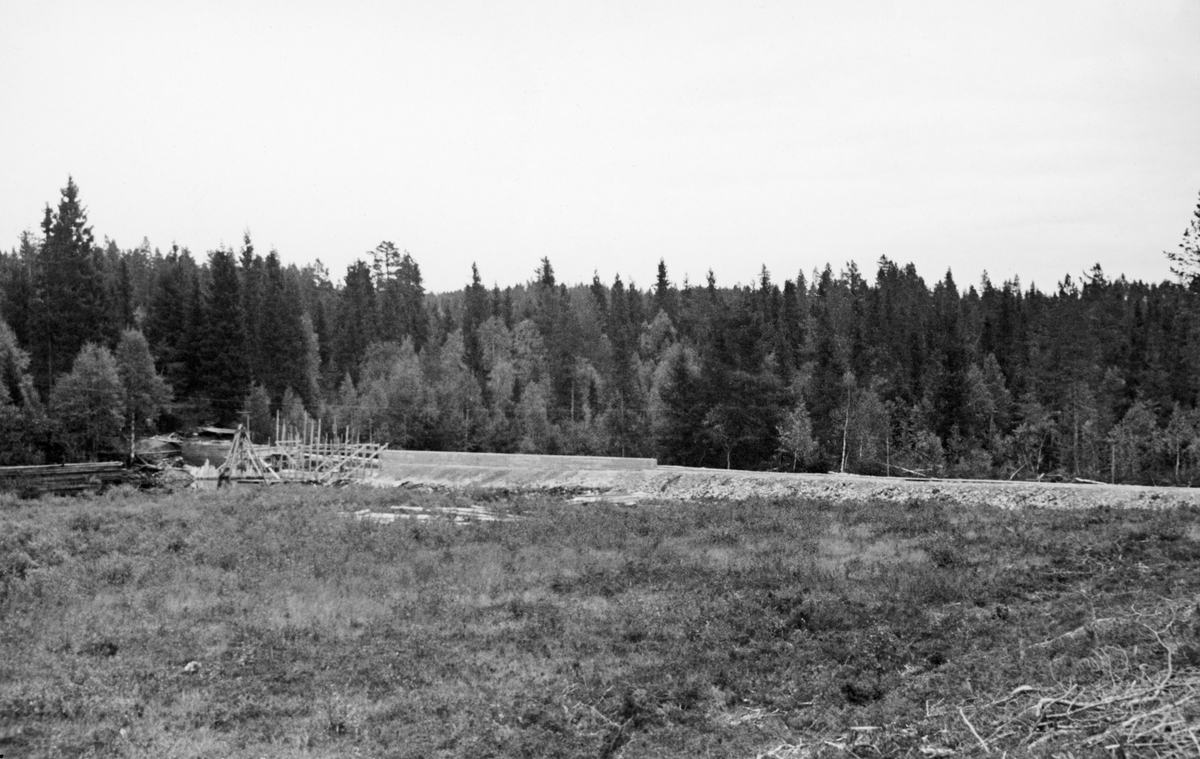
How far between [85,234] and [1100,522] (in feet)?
299

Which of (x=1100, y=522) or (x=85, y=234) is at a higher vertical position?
(x=85, y=234)

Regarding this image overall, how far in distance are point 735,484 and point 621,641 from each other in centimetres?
2033

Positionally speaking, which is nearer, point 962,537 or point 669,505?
point 962,537

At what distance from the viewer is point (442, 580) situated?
63.7 ft

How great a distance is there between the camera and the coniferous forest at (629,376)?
60094 millimetres

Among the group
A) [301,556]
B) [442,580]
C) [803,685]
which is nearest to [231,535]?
[301,556]

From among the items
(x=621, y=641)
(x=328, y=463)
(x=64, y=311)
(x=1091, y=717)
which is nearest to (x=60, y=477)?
(x=328, y=463)

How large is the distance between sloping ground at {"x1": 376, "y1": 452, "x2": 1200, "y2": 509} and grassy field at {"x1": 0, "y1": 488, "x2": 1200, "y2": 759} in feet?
7.86

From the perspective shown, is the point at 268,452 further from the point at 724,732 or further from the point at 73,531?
the point at 724,732

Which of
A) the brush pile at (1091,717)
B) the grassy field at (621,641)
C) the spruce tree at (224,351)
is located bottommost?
the grassy field at (621,641)

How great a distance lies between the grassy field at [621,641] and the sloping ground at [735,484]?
2.40 metres

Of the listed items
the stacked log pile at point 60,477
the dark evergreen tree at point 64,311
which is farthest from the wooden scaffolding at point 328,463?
the dark evergreen tree at point 64,311

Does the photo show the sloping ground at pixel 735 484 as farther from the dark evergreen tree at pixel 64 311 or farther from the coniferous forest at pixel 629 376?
the dark evergreen tree at pixel 64 311

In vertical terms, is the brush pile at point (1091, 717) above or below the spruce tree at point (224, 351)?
below
